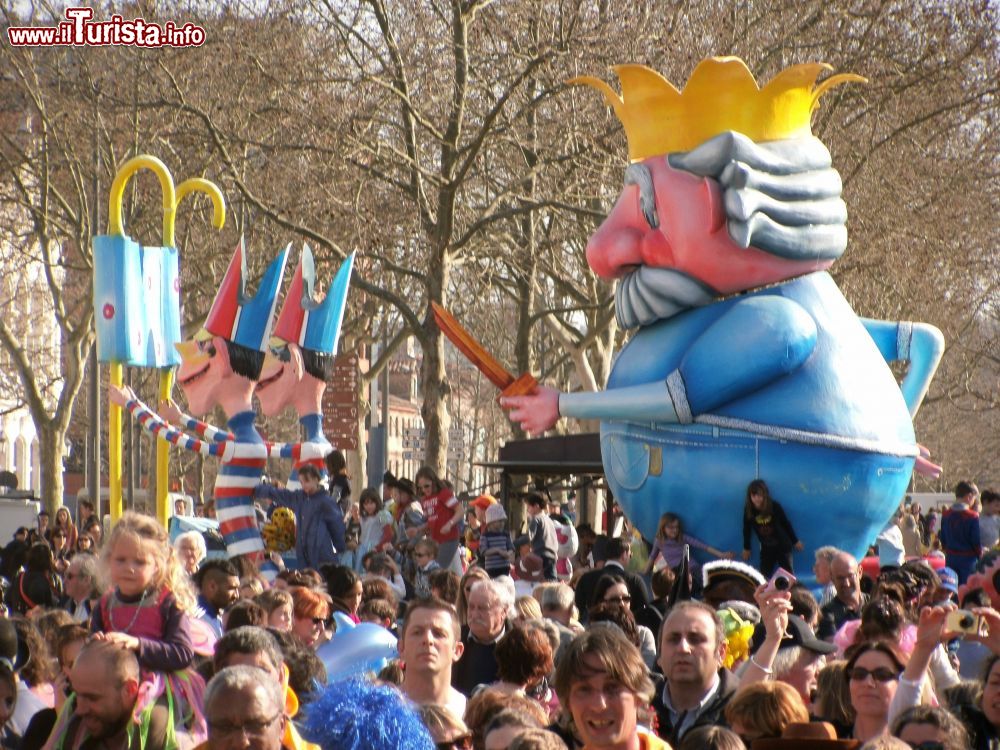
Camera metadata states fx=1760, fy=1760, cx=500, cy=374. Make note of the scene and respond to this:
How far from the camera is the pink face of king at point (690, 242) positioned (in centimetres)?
1157

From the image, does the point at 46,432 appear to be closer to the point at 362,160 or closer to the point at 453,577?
the point at 362,160

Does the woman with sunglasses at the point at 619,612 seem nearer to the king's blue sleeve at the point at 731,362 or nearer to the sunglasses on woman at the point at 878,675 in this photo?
the sunglasses on woman at the point at 878,675

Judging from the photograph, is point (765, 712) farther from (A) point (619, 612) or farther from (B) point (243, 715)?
(A) point (619, 612)

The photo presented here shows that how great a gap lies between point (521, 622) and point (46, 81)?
20.9 metres

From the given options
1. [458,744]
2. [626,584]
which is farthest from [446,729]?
[626,584]

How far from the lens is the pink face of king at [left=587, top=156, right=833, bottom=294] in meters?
11.6

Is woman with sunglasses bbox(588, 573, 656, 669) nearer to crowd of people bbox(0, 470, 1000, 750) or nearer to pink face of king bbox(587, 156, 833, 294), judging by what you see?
crowd of people bbox(0, 470, 1000, 750)

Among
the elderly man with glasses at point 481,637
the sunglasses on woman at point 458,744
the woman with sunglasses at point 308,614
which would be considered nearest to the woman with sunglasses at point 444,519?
the woman with sunglasses at point 308,614

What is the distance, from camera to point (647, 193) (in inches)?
466

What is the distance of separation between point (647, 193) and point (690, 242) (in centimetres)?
48

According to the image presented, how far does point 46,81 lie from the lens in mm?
25469

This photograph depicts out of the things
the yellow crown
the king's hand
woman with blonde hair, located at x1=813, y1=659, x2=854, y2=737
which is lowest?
woman with blonde hair, located at x1=813, y1=659, x2=854, y2=737

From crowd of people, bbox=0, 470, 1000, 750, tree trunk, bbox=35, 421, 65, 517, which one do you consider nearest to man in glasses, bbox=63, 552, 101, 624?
crowd of people, bbox=0, 470, 1000, 750

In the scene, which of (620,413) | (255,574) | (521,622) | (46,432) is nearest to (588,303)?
(46,432)
